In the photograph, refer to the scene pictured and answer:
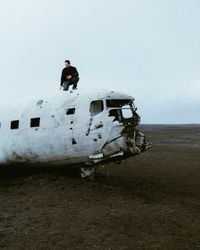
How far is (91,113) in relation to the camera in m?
22.2

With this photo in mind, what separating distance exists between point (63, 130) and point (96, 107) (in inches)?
81.7

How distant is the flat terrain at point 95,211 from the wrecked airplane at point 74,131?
1.31 meters

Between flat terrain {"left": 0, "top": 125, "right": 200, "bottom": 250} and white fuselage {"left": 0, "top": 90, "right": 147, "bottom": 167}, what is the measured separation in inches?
52.4

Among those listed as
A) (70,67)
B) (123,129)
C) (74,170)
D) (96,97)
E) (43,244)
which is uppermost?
(70,67)

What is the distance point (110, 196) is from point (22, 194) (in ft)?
14.9

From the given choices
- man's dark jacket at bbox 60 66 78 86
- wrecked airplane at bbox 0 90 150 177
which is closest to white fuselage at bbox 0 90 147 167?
wrecked airplane at bbox 0 90 150 177

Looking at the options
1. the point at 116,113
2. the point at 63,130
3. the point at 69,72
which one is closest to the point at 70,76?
the point at 69,72

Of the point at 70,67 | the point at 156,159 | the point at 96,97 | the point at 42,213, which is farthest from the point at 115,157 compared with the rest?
the point at 156,159

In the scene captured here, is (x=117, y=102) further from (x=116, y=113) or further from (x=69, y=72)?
(x=69, y=72)

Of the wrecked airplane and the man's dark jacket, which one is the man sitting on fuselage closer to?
the man's dark jacket

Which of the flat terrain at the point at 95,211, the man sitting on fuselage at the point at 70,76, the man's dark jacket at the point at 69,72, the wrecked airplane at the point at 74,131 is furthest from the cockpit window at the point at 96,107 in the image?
the flat terrain at the point at 95,211

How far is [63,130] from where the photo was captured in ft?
73.0

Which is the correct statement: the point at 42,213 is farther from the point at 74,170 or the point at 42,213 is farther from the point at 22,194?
the point at 74,170

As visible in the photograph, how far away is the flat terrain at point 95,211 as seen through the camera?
1538 centimetres
